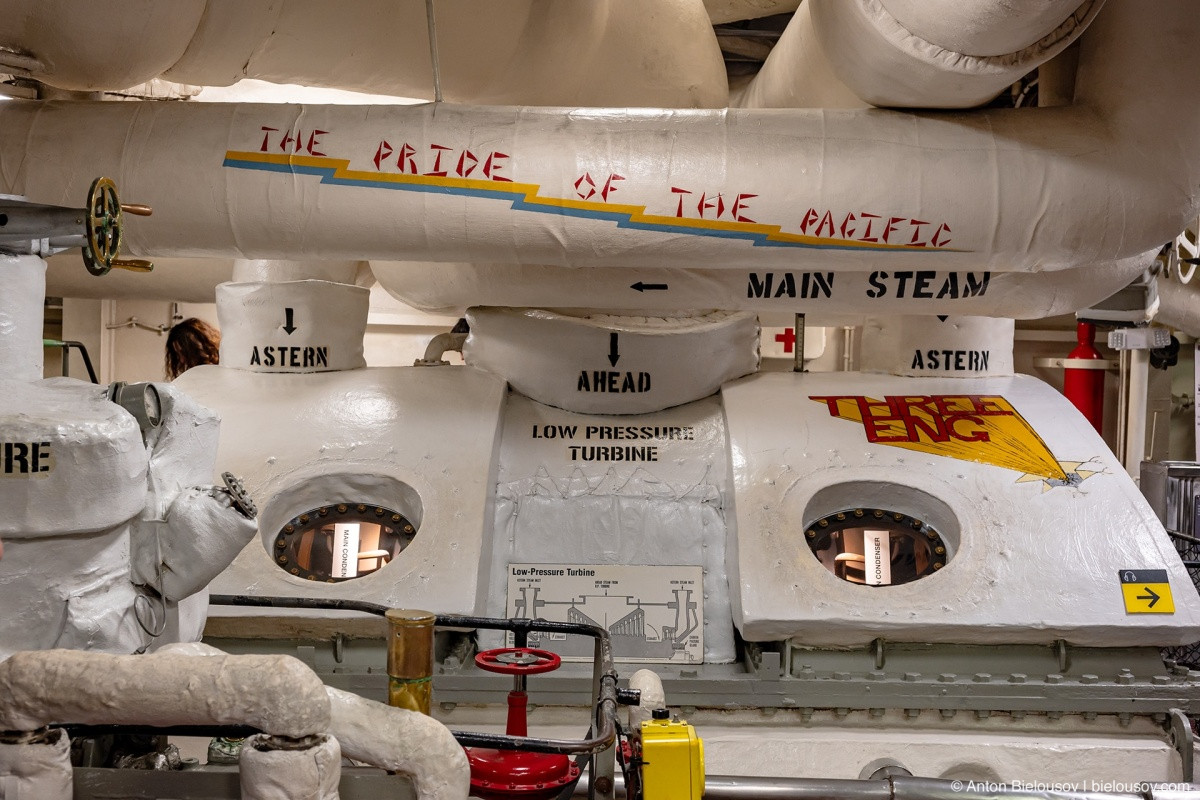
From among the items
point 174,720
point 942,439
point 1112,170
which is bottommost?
point 174,720

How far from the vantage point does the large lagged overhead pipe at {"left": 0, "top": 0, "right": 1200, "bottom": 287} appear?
120 inches

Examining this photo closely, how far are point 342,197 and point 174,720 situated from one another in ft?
5.80

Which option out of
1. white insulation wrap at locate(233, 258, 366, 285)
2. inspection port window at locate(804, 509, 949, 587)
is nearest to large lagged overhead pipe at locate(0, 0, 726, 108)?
white insulation wrap at locate(233, 258, 366, 285)

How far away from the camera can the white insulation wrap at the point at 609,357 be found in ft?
12.3

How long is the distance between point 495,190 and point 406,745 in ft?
5.68

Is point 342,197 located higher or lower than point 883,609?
higher

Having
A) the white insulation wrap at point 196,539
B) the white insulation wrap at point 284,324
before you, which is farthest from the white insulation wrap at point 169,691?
the white insulation wrap at point 284,324

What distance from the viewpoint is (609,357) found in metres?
3.75

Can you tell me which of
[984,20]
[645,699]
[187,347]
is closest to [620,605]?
[645,699]

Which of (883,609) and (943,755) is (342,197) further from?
(943,755)

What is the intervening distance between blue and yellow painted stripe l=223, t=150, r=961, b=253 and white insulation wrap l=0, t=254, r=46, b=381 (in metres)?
1.09

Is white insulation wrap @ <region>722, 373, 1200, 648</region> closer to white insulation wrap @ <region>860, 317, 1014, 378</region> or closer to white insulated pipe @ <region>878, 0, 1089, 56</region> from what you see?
white insulation wrap @ <region>860, 317, 1014, 378</region>

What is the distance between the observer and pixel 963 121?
10.4 feet

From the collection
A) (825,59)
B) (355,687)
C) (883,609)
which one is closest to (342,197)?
(355,687)
